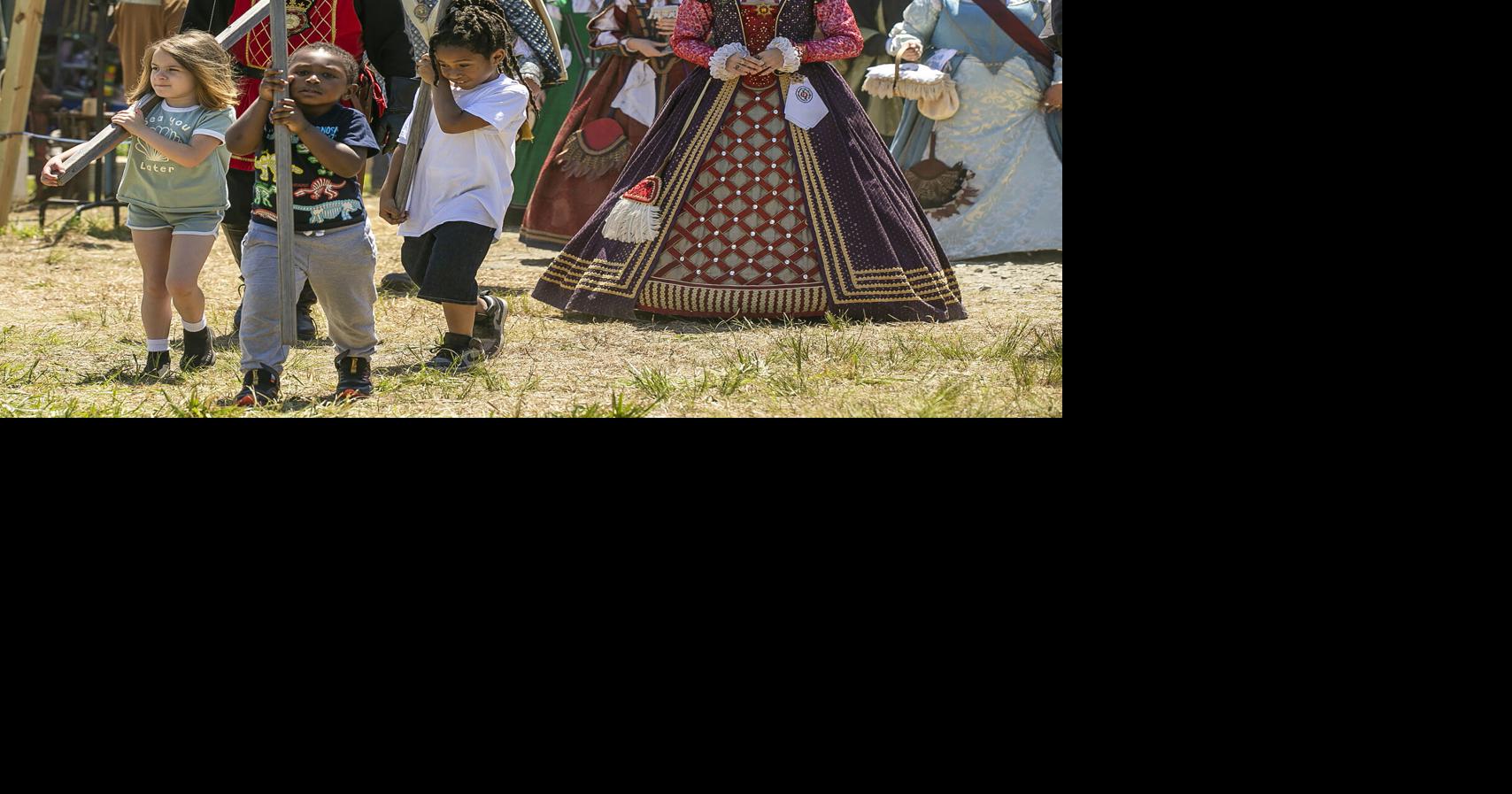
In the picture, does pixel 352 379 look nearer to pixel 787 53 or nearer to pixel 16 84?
pixel 787 53

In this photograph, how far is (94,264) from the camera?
657 cm

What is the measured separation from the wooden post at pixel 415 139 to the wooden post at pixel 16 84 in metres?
4.29

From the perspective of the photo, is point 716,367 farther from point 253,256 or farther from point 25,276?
point 25,276

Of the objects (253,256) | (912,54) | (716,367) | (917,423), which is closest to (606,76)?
(912,54)

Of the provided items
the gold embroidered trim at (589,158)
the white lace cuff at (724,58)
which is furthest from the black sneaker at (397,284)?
the white lace cuff at (724,58)

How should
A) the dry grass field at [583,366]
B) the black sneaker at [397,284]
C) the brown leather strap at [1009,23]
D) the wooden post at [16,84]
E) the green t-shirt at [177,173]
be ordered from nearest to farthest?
1. the dry grass field at [583,366]
2. the green t-shirt at [177,173]
3. the black sneaker at [397,284]
4. the brown leather strap at [1009,23]
5. the wooden post at [16,84]

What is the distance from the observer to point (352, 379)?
151 inches

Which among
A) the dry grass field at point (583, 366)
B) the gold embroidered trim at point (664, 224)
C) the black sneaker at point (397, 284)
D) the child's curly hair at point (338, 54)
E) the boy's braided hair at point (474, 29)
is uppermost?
the boy's braided hair at point (474, 29)

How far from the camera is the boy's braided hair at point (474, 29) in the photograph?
3961 millimetres

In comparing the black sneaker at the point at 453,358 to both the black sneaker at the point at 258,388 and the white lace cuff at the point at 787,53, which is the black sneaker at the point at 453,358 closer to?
the black sneaker at the point at 258,388

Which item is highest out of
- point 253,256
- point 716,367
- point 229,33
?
point 229,33

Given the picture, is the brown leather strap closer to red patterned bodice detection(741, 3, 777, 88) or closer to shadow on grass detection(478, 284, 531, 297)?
red patterned bodice detection(741, 3, 777, 88)

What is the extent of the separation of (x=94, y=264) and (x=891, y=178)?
3.61 m

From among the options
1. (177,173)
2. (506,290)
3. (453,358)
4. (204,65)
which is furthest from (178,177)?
(506,290)
